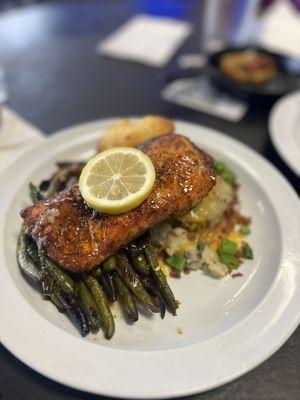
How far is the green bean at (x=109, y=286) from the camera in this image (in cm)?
202

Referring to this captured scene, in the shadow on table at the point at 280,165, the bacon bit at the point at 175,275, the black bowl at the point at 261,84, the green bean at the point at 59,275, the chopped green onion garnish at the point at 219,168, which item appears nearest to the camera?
the green bean at the point at 59,275

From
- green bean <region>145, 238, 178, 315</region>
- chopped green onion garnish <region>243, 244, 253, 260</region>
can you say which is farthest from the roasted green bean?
chopped green onion garnish <region>243, 244, 253, 260</region>

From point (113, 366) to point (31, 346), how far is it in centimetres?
39

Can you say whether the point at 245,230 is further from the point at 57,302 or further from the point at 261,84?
the point at 261,84

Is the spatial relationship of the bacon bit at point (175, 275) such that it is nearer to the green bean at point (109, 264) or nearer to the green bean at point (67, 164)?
the green bean at point (109, 264)

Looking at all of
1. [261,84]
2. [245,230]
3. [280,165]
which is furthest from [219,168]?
[261,84]

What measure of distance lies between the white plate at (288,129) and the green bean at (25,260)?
76.3 inches

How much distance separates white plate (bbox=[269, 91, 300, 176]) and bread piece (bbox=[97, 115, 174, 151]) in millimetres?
893

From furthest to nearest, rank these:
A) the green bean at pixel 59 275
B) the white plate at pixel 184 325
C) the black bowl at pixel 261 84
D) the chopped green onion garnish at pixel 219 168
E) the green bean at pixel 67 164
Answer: the black bowl at pixel 261 84 < the green bean at pixel 67 164 < the chopped green onion garnish at pixel 219 168 < the green bean at pixel 59 275 < the white plate at pixel 184 325

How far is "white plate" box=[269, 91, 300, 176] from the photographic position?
112 inches

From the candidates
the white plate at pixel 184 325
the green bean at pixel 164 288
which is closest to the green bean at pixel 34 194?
the white plate at pixel 184 325

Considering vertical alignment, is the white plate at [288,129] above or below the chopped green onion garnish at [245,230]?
above

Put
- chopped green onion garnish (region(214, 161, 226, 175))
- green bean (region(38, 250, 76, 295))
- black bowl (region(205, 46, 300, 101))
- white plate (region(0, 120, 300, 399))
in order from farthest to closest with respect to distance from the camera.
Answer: black bowl (region(205, 46, 300, 101)) → chopped green onion garnish (region(214, 161, 226, 175)) → green bean (region(38, 250, 76, 295)) → white plate (region(0, 120, 300, 399))

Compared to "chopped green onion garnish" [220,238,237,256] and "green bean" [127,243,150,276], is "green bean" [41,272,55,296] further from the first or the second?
"chopped green onion garnish" [220,238,237,256]
